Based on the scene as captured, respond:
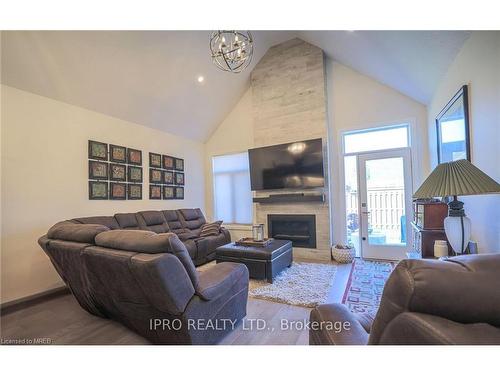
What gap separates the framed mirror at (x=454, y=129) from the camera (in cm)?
215

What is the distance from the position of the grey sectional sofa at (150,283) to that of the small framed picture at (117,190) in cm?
173

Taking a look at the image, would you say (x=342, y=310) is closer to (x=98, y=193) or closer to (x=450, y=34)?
(x=450, y=34)

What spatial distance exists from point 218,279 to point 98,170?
3047 millimetres

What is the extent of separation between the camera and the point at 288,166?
4723mm

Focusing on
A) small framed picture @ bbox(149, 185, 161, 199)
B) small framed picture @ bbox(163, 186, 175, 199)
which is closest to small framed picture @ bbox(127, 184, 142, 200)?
small framed picture @ bbox(149, 185, 161, 199)

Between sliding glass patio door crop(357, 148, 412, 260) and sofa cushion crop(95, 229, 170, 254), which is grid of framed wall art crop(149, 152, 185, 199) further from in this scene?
sliding glass patio door crop(357, 148, 412, 260)

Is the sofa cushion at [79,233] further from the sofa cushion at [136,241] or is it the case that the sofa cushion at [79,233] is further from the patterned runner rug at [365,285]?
the patterned runner rug at [365,285]

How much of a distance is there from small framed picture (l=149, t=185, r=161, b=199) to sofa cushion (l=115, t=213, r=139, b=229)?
726 millimetres

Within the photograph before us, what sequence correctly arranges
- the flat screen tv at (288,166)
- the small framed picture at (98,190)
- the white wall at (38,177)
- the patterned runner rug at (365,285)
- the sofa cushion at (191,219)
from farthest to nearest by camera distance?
the sofa cushion at (191,219), the flat screen tv at (288,166), the small framed picture at (98,190), the white wall at (38,177), the patterned runner rug at (365,285)

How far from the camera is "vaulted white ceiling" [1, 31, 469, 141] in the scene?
265cm

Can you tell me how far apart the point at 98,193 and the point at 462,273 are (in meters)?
4.30

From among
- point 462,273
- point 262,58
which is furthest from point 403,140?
point 462,273

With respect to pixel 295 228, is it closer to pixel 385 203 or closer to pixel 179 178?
pixel 385 203

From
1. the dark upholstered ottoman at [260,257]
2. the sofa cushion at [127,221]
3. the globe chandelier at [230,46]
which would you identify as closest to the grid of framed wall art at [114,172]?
the sofa cushion at [127,221]
